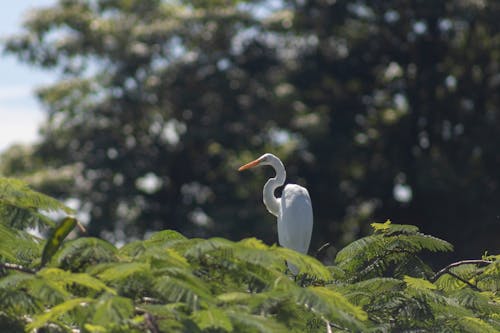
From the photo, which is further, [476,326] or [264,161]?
[264,161]

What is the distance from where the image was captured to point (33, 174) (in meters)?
25.8

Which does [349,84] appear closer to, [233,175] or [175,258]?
[233,175]

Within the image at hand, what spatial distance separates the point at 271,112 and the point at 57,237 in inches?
848

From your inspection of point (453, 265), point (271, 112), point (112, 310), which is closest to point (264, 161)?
point (453, 265)

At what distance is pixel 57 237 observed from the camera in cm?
462

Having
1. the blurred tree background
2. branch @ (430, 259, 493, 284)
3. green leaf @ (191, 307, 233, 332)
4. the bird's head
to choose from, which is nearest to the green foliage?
green leaf @ (191, 307, 233, 332)

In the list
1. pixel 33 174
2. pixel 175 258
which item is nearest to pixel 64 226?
pixel 175 258

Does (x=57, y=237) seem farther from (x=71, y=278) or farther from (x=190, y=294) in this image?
(x=190, y=294)

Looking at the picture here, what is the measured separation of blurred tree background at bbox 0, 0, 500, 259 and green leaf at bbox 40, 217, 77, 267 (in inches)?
788

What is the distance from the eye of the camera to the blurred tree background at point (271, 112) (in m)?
25.5

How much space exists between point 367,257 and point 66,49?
21734mm

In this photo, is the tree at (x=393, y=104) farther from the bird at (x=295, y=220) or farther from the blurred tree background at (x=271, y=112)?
the bird at (x=295, y=220)

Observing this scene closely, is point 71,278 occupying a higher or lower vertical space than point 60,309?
higher

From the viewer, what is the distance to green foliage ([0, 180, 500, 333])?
4172mm
